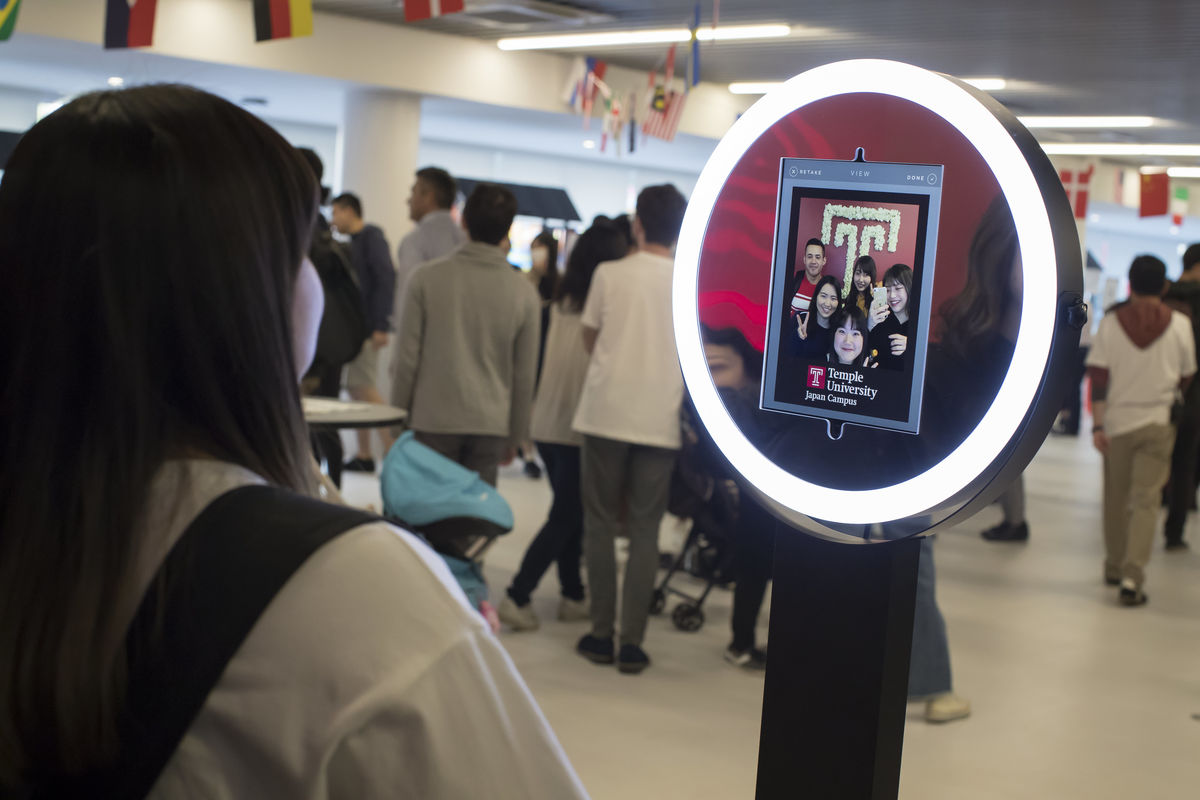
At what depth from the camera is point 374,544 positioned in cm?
69

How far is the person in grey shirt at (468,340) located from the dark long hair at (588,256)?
18cm

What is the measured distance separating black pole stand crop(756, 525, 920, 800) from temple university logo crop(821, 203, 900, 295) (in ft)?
1.10

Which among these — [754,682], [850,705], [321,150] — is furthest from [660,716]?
[321,150]

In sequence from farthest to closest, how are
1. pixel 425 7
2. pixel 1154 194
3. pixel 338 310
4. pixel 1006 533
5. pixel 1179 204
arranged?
1. pixel 1179 204
2. pixel 1154 194
3. pixel 1006 533
4. pixel 338 310
5. pixel 425 7

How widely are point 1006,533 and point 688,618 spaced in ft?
9.28

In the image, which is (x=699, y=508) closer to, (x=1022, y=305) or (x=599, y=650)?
(x=599, y=650)

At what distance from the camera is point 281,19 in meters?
4.24

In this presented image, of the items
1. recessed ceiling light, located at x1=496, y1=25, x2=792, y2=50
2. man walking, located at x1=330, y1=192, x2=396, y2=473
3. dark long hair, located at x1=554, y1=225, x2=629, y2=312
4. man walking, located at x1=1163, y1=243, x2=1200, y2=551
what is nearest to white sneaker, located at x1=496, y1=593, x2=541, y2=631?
dark long hair, located at x1=554, y1=225, x2=629, y2=312

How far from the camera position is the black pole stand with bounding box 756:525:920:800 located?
1320mm

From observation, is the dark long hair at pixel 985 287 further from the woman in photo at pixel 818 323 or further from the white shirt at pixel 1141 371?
the white shirt at pixel 1141 371

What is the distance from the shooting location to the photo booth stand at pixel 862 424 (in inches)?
45.8

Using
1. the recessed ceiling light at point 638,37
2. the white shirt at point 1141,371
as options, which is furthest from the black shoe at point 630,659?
the recessed ceiling light at point 638,37

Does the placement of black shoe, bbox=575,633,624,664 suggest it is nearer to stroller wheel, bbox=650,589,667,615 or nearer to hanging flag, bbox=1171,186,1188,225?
stroller wheel, bbox=650,589,667,615

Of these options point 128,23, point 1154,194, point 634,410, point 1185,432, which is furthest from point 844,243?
point 1154,194
